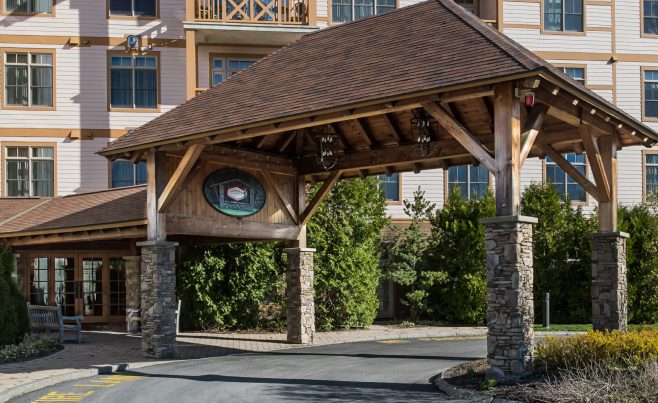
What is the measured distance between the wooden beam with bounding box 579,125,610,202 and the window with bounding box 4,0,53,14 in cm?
1855

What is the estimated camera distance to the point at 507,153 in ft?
41.4

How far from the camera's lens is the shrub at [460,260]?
2533cm

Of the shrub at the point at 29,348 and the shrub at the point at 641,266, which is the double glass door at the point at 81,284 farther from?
the shrub at the point at 641,266

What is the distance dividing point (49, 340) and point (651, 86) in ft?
72.7

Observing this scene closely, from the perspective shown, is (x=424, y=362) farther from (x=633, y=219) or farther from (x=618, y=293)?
(x=633, y=219)

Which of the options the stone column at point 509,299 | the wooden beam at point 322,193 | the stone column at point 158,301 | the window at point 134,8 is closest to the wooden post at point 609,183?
the stone column at point 509,299

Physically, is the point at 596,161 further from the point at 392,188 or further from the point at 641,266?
the point at 392,188

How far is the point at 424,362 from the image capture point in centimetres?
1628

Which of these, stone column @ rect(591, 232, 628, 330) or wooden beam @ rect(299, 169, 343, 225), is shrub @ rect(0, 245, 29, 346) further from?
stone column @ rect(591, 232, 628, 330)

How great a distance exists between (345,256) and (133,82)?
29.8 feet

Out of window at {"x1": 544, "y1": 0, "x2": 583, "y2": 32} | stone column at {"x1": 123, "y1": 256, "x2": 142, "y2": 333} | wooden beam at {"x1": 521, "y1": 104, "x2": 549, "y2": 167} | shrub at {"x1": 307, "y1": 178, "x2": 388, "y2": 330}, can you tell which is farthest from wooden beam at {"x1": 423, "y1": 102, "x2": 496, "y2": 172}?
window at {"x1": 544, "y1": 0, "x2": 583, "y2": 32}

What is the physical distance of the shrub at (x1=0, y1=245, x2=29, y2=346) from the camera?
18.1m

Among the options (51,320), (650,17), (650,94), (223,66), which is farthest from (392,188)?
(51,320)

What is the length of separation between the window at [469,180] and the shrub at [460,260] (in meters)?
2.54
